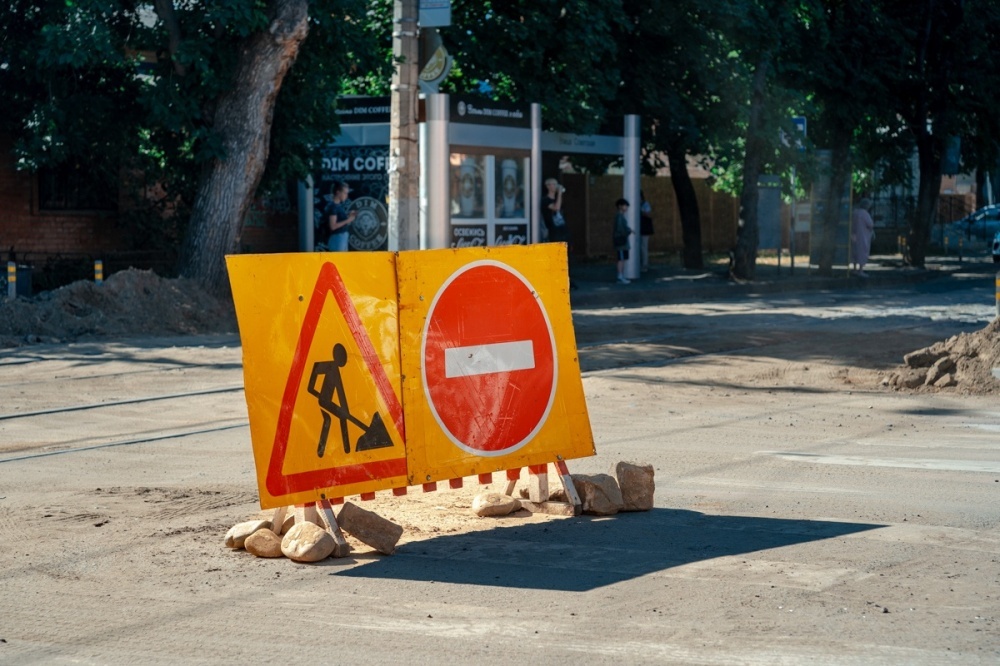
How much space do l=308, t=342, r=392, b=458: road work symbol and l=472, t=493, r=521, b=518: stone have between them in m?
0.78

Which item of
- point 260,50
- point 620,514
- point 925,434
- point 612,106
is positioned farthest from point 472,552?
point 612,106

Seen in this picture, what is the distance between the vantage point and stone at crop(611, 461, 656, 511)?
7.38 m

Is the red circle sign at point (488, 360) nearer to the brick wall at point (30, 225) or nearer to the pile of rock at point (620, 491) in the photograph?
the pile of rock at point (620, 491)

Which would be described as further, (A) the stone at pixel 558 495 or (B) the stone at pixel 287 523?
(A) the stone at pixel 558 495

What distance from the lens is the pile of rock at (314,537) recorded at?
21.1 feet

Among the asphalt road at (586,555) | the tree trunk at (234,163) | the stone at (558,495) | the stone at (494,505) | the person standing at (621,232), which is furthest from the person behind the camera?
the person standing at (621,232)

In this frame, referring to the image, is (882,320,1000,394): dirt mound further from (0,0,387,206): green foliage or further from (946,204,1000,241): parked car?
(946,204,1000,241): parked car

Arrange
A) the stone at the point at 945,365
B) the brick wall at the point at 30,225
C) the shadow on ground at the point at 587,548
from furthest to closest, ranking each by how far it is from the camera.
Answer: the brick wall at the point at 30,225, the stone at the point at 945,365, the shadow on ground at the point at 587,548

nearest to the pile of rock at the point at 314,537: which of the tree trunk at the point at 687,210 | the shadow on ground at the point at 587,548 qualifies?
the shadow on ground at the point at 587,548

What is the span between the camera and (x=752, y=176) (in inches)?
1115

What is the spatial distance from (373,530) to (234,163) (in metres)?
14.1

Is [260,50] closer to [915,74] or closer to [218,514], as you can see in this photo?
[218,514]

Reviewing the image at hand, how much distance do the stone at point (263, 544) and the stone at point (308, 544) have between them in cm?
4

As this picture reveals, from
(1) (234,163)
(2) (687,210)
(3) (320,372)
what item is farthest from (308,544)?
(2) (687,210)
